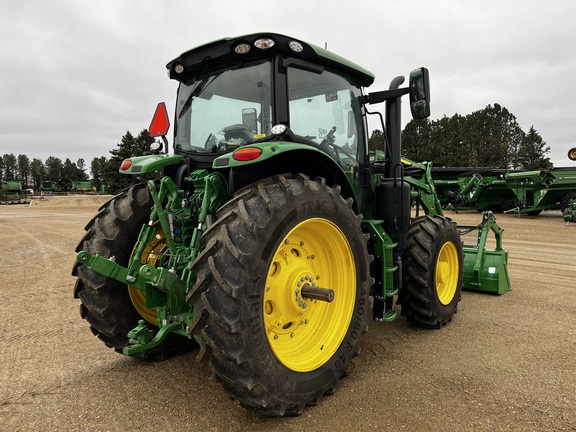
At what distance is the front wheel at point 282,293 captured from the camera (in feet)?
7.44

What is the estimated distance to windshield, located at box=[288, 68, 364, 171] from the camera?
3.28 metres

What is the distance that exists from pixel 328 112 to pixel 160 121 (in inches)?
57.1

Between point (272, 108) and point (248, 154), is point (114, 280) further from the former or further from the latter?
point (272, 108)

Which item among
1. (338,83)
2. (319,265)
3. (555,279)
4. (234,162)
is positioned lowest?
(555,279)

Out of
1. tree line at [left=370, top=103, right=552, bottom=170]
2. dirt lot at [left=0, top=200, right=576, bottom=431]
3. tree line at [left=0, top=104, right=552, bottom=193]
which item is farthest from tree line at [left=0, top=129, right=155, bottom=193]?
dirt lot at [left=0, top=200, right=576, bottom=431]

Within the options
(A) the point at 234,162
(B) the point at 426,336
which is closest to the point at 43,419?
(A) the point at 234,162

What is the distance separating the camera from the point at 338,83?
371 centimetres

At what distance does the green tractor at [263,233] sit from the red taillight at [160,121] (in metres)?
0.01

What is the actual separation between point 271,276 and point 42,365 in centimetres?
219

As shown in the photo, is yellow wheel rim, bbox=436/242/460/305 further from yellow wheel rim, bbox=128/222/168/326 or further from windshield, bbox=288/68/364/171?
yellow wheel rim, bbox=128/222/168/326

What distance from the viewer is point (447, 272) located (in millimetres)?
4668

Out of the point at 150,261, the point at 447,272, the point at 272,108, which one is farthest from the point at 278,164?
the point at 447,272

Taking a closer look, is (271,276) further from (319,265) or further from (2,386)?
(2,386)

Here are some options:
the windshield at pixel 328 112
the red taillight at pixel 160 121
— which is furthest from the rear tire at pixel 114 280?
the windshield at pixel 328 112
